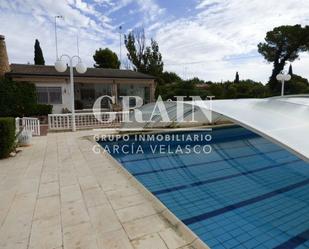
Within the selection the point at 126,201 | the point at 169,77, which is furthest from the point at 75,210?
the point at 169,77

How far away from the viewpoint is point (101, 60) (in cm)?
3238

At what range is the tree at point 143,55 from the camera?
32.5 meters

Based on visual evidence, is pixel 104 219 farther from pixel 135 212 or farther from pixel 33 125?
pixel 33 125

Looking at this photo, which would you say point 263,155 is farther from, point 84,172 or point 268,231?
point 84,172

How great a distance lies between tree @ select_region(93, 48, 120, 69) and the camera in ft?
105

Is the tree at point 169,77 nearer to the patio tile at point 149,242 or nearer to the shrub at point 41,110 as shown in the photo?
the shrub at point 41,110

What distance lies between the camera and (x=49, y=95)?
1742 cm

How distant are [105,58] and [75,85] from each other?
43.7 feet

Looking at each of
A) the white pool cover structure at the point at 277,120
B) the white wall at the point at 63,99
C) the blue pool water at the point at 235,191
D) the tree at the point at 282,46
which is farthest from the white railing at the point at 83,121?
the tree at the point at 282,46

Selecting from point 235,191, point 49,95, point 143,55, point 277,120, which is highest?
point 143,55

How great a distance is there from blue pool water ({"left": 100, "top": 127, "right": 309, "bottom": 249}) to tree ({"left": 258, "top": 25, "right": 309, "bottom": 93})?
2483 cm

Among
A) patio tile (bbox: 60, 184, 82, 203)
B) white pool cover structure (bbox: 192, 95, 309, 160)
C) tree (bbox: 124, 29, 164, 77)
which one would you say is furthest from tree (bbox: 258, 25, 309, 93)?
patio tile (bbox: 60, 184, 82, 203)

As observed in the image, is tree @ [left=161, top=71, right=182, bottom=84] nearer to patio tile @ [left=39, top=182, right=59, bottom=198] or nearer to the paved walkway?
the paved walkway

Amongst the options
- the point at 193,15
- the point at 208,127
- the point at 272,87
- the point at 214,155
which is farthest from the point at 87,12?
the point at 272,87
